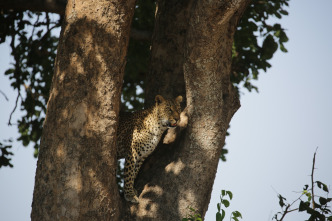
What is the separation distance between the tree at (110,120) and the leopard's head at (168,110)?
1.70ft

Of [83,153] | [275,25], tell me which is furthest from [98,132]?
[275,25]

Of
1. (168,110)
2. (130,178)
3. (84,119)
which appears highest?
Answer: (168,110)

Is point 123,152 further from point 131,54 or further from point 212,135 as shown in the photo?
point 131,54

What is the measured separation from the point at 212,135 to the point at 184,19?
2.41 meters

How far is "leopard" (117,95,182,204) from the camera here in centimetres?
653

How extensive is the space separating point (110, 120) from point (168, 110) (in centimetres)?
172

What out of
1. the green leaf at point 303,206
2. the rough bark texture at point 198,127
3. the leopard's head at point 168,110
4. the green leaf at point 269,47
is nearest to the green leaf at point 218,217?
the green leaf at point 303,206

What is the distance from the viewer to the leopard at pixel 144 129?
6531mm

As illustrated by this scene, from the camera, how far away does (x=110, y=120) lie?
498 centimetres

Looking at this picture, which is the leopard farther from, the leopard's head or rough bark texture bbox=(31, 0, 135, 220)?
rough bark texture bbox=(31, 0, 135, 220)

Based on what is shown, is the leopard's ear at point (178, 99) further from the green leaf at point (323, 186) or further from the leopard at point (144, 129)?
the green leaf at point (323, 186)

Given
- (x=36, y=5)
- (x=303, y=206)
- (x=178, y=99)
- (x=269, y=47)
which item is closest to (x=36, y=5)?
(x=36, y=5)

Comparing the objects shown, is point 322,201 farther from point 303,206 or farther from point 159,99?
point 159,99

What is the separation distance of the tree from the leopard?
421mm
